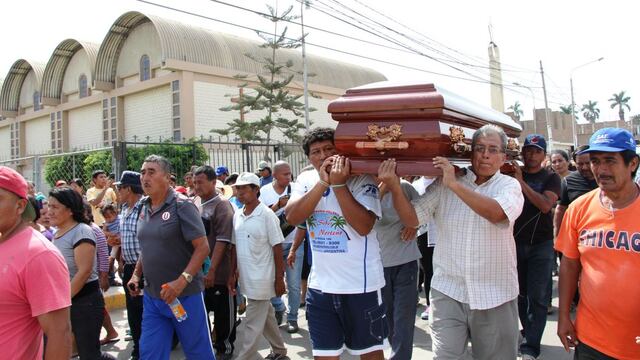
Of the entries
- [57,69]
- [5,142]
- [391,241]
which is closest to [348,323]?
[391,241]

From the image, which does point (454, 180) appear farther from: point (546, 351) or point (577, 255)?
point (546, 351)

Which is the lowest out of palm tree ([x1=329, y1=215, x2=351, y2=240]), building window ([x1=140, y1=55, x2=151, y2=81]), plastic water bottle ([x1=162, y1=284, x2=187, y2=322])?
plastic water bottle ([x1=162, y1=284, x2=187, y2=322])

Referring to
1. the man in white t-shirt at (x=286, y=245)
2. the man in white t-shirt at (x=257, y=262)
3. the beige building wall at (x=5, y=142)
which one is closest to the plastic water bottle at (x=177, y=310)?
the man in white t-shirt at (x=257, y=262)

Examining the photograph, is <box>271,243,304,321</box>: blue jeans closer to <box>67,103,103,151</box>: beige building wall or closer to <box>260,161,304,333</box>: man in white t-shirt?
<box>260,161,304,333</box>: man in white t-shirt

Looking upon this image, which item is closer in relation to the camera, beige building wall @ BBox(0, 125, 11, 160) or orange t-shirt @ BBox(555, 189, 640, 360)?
orange t-shirt @ BBox(555, 189, 640, 360)

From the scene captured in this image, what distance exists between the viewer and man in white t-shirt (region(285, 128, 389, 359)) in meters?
2.89

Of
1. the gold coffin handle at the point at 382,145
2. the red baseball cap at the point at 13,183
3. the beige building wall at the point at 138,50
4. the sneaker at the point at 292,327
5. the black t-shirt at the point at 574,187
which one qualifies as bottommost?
the sneaker at the point at 292,327

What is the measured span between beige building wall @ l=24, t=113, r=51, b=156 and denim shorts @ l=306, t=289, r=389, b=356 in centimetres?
3254

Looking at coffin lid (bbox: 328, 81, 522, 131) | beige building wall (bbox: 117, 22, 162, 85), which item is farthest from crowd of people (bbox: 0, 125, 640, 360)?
beige building wall (bbox: 117, 22, 162, 85)

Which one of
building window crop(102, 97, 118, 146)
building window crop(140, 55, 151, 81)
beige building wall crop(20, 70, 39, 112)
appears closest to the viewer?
building window crop(140, 55, 151, 81)

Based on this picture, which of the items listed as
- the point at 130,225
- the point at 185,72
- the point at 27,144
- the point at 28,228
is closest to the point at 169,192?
the point at 130,225

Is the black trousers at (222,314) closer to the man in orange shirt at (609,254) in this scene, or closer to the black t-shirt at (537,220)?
the black t-shirt at (537,220)

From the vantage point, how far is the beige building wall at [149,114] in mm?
→ 23812

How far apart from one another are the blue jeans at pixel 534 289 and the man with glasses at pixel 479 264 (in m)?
1.72
